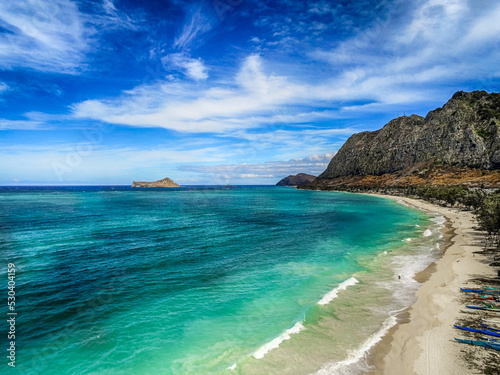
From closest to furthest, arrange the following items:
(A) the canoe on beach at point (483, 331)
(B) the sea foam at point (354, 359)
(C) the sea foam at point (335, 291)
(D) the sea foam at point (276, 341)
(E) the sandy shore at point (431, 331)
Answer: (B) the sea foam at point (354, 359) < (E) the sandy shore at point (431, 331) < (D) the sea foam at point (276, 341) < (A) the canoe on beach at point (483, 331) < (C) the sea foam at point (335, 291)

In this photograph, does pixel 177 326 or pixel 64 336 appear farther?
pixel 177 326

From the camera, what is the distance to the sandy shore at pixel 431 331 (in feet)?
45.9

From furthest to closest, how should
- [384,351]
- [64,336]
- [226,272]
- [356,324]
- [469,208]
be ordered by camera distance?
[469,208] < [226,272] < [356,324] < [64,336] < [384,351]

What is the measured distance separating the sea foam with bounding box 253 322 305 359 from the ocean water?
9 cm

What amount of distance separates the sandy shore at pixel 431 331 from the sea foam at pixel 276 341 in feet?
15.9

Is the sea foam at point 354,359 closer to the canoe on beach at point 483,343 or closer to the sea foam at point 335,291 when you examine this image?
the canoe on beach at point 483,343

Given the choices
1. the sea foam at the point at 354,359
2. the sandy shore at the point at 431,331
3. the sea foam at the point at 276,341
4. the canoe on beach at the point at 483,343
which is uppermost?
the canoe on beach at the point at 483,343

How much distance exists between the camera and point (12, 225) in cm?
5591

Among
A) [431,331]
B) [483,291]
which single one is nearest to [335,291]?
[431,331]

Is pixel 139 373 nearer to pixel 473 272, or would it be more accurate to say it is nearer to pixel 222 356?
pixel 222 356

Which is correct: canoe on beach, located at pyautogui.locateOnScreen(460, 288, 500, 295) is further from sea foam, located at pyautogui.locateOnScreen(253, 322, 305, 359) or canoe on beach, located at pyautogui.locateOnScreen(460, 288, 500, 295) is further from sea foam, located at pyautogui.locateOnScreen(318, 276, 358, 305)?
sea foam, located at pyautogui.locateOnScreen(253, 322, 305, 359)

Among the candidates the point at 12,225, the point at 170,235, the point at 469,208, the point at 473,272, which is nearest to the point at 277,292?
the point at 473,272

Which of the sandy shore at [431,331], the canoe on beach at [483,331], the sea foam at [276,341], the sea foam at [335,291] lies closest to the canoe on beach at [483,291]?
the sandy shore at [431,331]

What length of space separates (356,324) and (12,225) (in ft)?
227
